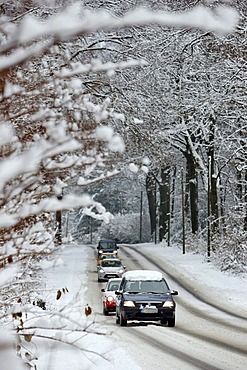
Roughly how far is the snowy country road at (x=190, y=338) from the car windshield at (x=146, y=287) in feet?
3.22

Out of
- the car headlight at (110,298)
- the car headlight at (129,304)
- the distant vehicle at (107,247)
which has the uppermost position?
the distant vehicle at (107,247)

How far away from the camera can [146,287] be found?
23.2 metres

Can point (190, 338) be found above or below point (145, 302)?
below

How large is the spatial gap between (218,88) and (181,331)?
15.4 meters

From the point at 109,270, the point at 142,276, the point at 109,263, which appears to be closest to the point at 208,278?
the point at 109,270

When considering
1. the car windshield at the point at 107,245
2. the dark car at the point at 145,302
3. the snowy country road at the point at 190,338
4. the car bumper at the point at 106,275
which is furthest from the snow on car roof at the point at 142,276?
the car windshield at the point at 107,245

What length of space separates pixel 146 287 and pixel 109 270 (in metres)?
18.3

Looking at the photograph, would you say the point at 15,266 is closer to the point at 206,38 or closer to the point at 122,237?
the point at 206,38

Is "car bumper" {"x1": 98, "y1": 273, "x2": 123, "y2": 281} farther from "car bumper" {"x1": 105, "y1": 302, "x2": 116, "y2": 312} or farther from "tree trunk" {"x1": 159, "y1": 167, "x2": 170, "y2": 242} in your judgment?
"tree trunk" {"x1": 159, "y1": 167, "x2": 170, "y2": 242}

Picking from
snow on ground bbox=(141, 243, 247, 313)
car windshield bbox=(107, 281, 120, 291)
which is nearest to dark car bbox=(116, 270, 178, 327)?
car windshield bbox=(107, 281, 120, 291)

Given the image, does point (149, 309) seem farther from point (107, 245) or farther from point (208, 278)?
point (107, 245)

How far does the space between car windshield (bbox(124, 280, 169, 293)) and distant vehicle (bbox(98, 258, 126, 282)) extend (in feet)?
58.3

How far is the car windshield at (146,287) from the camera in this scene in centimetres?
2308

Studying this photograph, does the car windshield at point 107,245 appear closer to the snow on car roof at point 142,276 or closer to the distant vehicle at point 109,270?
the distant vehicle at point 109,270
